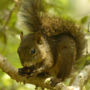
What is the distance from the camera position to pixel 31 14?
2.59 m

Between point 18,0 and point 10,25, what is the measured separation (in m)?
0.32

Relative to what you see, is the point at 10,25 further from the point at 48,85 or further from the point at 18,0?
the point at 48,85

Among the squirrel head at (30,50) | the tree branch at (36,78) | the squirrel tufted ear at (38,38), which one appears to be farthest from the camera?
the squirrel tufted ear at (38,38)

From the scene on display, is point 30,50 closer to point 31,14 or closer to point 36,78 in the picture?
point 36,78

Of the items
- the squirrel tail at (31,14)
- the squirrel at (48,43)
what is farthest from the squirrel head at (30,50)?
the squirrel tail at (31,14)

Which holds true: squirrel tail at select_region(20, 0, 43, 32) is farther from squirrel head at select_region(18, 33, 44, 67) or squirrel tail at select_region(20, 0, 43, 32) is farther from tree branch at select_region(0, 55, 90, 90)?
tree branch at select_region(0, 55, 90, 90)

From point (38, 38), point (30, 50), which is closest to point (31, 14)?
point (38, 38)

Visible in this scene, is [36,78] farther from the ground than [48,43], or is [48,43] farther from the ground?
[48,43]

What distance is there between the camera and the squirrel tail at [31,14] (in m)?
2.55

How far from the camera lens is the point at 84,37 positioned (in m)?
2.68

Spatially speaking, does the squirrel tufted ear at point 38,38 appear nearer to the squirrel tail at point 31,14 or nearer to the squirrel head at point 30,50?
the squirrel head at point 30,50

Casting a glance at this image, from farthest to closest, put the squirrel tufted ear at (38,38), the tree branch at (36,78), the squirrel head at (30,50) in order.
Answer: the squirrel tufted ear at (38,38) < the squirrel head at (30,50) < the tree branch at (36,78)

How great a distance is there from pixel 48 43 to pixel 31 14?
1.24 feet

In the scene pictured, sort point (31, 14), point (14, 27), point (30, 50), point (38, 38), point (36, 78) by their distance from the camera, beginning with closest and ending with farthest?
point (36, 78)
point (30, 50)
point (38, 38)
point (31, 14)
point (14, 27)
